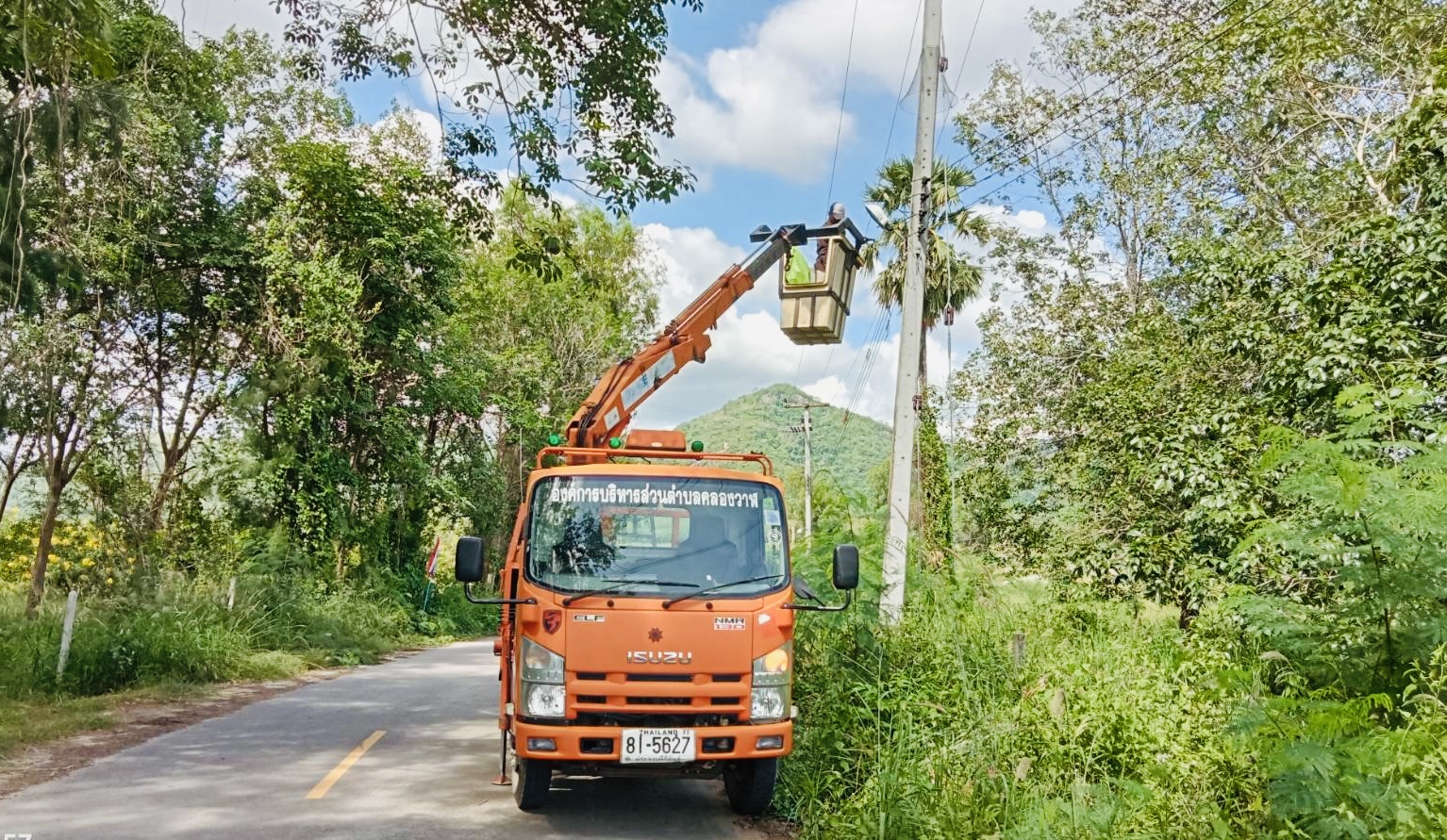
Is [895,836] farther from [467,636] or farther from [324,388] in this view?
[467,636]

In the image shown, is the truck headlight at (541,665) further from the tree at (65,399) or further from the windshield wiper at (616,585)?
the tree at (65,399)

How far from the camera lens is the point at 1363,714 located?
15.2ft

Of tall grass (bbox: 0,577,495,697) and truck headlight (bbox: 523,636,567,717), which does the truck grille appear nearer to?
truck headlight (bbox: 523,636,567,717)

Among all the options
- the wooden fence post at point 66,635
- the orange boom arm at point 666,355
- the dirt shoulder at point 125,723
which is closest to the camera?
the dirt shoulder at point 125,723

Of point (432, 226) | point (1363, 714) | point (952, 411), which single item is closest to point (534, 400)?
point (432, 226)

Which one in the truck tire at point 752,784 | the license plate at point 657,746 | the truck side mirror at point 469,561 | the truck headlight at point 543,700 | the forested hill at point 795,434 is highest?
the forested hill at point 795,434

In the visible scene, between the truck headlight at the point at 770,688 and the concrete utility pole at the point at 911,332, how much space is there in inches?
129

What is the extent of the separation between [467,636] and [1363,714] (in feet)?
81.3

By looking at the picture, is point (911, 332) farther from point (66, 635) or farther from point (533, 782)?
point (66, 635)

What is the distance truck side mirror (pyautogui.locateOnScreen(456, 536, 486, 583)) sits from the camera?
6535 millimetres

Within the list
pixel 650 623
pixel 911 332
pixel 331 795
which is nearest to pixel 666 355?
pixel 911 332

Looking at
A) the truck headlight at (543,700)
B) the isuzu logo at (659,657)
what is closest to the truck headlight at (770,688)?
the isuzu logo at (659,657)

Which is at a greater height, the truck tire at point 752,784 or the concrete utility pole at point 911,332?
the concrete utility pole at point 911,332

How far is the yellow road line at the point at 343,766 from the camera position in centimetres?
684
